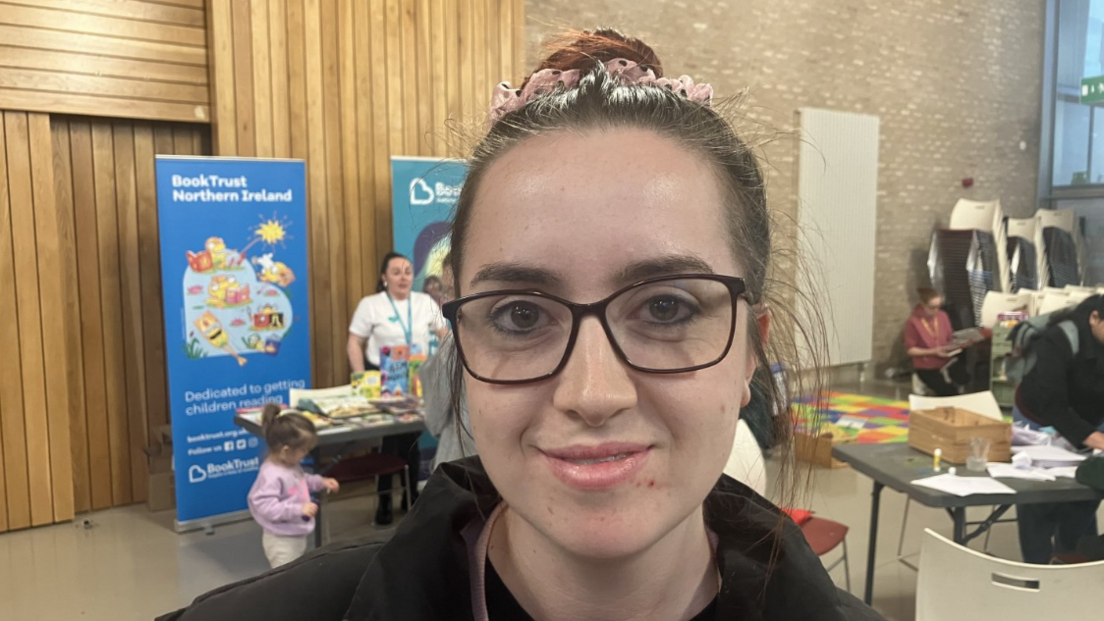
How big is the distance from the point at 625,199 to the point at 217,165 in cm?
471

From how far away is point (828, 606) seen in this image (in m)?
1.01

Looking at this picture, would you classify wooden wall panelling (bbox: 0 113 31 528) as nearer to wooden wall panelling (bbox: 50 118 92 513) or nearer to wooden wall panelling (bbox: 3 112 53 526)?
wooden wall panelling (bbox: 3 112 53 526)

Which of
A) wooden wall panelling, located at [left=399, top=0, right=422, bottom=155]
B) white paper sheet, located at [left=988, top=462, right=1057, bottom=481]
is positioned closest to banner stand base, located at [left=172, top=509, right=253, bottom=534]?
wooden wall panelling, located at [left=399, top=0, right=422, bottom=155]

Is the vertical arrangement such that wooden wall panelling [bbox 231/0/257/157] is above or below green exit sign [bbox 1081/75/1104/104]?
below

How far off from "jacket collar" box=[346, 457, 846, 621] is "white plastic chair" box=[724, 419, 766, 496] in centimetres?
174

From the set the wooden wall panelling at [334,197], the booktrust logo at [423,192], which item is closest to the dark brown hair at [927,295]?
the booktrust logo at [423,192]

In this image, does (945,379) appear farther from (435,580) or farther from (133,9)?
(435,580)

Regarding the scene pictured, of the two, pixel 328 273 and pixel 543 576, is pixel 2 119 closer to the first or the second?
pixel 328 273

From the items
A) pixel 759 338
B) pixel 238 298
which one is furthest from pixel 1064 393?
pixel 238 298

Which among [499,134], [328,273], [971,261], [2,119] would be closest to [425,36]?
[328,273]

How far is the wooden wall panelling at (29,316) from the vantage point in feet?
15.9

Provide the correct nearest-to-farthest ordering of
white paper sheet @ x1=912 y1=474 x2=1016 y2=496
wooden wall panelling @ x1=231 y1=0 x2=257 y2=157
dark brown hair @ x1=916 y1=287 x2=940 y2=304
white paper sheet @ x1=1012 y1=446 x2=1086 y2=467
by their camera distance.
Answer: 1. white paper sheet @ x1=912 y1=474 x2=1016 y2=496
2. white paper sheet @ x1=1012 y1=446 x2=1086 y2=467
3. wooden wall panelling @ x1=231 y1=0 x2=257 y2=157
4. dark brown hair @ x1=916 y1=287 x2=940 y2=304

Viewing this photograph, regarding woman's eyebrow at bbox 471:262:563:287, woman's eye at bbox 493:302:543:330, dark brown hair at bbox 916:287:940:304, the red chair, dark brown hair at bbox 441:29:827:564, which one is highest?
dark brown hair at bbox 441:29:827:564

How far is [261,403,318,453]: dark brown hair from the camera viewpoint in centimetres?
403
